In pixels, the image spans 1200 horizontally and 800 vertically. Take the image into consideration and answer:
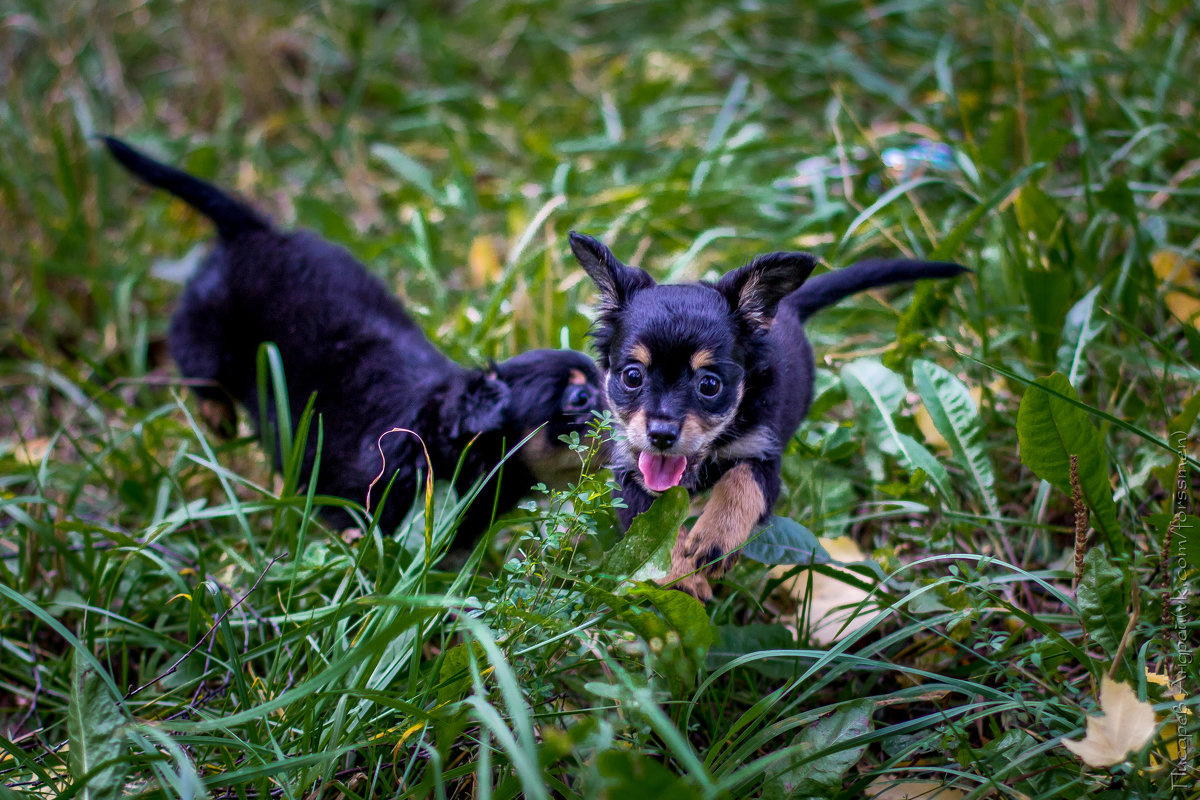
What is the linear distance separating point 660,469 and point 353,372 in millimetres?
1817

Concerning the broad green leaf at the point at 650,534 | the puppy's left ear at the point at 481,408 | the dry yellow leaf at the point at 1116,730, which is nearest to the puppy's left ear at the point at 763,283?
the broad green leaf at the point at 650,534

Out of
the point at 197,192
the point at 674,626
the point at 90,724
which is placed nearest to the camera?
the point at 90,724

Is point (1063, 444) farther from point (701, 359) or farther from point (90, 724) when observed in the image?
point (90, 724)

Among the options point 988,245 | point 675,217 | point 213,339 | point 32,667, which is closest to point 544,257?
point 675,217

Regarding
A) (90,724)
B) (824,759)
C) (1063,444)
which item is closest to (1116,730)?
(824,759)

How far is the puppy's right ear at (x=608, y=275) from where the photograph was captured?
8.91ft

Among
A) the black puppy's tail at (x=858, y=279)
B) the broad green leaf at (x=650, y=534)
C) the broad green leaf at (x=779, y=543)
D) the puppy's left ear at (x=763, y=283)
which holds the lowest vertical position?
the broad green leaf at (x=779, y=543)

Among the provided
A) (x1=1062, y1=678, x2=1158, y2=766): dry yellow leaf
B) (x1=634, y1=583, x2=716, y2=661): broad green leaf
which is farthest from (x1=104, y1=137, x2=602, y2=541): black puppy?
(x1=1062, y1=678, x2=1158, y2=766): dry yellow leaf

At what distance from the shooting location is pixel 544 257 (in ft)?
14.8

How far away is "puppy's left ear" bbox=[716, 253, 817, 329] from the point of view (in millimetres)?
2564

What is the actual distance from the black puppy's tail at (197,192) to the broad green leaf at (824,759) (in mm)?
3472

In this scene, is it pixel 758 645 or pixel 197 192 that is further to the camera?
pixel 197 192

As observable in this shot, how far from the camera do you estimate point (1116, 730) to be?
2057 mm

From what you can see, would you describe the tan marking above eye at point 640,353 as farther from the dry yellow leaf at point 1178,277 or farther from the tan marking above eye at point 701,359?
the dry yellow leaf at point 1178,277
